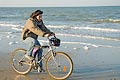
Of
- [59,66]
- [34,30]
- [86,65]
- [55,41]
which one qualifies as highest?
[34,30]

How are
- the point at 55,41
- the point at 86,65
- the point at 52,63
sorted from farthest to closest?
1. the point at 86,65
2. the point at 52,63
3. the point at 55,41

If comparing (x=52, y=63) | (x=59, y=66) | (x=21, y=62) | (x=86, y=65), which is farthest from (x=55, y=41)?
(x=86, y=65)

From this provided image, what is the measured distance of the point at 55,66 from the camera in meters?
7.19

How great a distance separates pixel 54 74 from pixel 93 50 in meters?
4.32

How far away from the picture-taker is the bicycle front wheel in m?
6.95

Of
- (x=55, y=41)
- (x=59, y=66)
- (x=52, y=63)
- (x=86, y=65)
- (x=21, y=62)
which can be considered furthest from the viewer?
(x=86, y=65)

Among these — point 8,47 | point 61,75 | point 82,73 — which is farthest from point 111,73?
point 8,47

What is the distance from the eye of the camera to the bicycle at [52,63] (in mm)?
6961

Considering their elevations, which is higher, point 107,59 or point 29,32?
point 29,32

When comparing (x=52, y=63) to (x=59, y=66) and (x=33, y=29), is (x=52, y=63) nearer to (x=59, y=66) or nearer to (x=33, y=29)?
(x=59, y=66)

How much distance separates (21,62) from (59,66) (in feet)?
3.56

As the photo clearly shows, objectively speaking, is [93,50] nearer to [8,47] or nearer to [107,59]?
[107,59]

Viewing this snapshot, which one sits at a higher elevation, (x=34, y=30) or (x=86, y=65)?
(x=34, y=30)

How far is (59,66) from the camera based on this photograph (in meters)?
7.31
